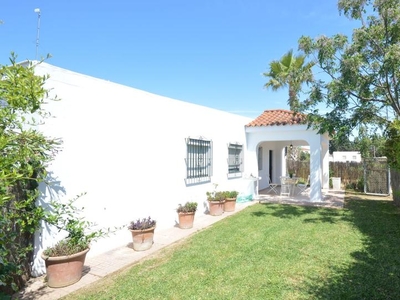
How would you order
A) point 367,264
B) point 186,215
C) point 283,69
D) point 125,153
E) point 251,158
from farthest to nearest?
point 283,69, point 251,158, point 186,215, point 125,153, point 367,264

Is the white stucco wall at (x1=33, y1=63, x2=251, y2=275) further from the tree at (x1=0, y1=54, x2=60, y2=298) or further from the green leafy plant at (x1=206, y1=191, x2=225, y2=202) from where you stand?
the green leafy plant at (x1=206, y1=191, x2=225, y2=202)

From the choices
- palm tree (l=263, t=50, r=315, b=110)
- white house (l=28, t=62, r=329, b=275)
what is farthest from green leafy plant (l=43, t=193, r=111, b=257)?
palm tree (l=263, t=50, r=315, b=110)

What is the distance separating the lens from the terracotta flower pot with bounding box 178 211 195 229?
8.73 m

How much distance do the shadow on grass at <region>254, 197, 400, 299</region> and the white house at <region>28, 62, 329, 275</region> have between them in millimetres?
3824

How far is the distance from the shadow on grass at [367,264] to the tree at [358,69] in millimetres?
3533

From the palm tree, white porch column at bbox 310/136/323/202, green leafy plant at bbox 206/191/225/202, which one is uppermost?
the palm tree


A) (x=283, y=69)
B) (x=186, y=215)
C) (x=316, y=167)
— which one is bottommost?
(x=186, y=215)

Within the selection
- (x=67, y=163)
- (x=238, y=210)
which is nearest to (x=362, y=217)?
(x=238, y=210)

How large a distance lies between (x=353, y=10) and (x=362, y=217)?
26.7 feet

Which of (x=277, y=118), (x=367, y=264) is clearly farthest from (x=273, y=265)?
(x=277, y=118)

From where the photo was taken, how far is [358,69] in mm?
9023

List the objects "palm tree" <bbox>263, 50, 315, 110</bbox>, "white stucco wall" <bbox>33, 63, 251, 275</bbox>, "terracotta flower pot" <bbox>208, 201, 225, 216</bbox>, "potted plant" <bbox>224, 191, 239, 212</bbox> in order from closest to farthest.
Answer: "white stucco wall" <bbox>33, 63, 251, 275</bbox> → "terracotta flower pot" <bbox>208, 201, 225, 216</bbox> → "potted plant" <bbox>224, 191, 239, 212</bbox> → "palm tree" <bbox>263, 50, 315, 110</bbox>

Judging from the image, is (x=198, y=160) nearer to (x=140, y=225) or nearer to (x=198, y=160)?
(x=198, y=160)

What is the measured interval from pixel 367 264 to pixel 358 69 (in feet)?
22.5
